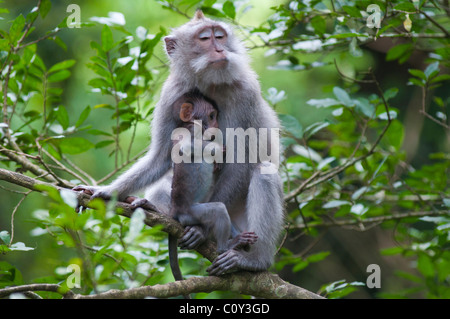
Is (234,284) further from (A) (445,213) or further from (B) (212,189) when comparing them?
(A) (445,213)

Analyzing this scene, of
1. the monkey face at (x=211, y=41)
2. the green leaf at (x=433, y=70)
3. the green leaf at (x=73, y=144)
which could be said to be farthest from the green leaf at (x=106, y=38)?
the green leaf at (x=433, y=70)

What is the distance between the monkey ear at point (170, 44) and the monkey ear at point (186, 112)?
32.5 inches

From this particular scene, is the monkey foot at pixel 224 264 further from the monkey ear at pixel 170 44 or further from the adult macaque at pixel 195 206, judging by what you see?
the monkey ear at pixel 170 44

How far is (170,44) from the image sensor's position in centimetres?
570

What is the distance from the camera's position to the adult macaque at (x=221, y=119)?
5.19 m

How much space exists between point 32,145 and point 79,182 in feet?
2.10

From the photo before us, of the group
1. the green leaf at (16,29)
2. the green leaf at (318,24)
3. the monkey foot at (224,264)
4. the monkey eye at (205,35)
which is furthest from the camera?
the green leaf at (318,24)

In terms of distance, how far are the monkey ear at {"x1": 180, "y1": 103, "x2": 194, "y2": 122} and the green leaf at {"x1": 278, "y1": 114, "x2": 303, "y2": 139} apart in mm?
1292

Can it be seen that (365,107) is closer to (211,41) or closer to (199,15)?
(211,41)

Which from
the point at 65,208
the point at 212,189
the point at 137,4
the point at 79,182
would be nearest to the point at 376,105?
the point at 212,189

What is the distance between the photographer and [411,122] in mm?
10805

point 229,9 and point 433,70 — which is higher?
point 229,9

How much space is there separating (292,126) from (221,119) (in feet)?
3.30

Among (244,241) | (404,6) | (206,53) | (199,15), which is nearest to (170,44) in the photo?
(199,15)
